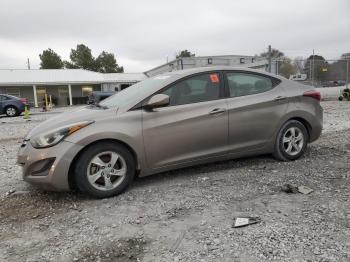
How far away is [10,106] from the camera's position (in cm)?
2044

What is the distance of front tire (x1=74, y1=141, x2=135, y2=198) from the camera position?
402 cm

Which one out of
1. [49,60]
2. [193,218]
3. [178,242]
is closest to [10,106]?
[193,218]

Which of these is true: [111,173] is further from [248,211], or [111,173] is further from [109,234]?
[248,211]

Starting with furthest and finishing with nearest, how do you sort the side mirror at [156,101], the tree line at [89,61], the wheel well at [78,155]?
1. the tree line at [89,61]
2. the side mirror at [156,101]
3. the wheel well at [78,155]

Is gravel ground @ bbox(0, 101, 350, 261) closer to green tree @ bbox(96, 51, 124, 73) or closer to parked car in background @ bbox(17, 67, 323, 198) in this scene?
parked car in background @ bbox(17, 67, 323, 198)

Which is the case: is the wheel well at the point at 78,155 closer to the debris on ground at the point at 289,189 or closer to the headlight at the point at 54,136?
the headlight at the point at 54,136

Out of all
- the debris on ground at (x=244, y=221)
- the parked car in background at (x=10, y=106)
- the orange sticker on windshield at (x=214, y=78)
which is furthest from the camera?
the parked car in background at (x=10, y=106)

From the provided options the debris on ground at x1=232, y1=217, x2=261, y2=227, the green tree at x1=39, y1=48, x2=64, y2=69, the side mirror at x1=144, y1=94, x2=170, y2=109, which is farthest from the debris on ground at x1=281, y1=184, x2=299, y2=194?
the green tree at x1=39, y1=48, x2=64, y2=69

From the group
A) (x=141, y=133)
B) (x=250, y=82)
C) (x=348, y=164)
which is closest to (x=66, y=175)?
(x=141, y=133)

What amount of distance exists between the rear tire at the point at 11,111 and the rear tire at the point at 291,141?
18.8 meters

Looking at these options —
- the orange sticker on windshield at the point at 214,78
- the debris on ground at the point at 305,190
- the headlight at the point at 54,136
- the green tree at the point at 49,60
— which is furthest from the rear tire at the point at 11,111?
the green tree at the point at 49,60

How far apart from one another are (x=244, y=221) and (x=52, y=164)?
2170mm

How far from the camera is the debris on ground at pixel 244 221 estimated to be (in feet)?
Result: 10.9

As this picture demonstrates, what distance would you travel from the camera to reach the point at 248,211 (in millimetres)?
3617
